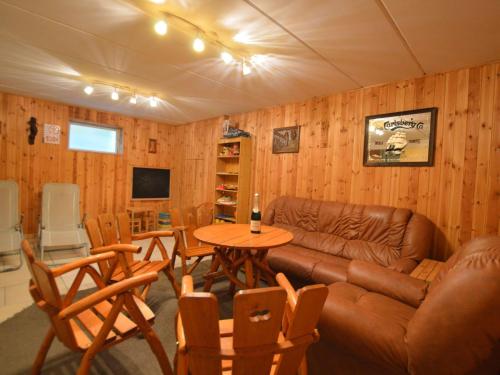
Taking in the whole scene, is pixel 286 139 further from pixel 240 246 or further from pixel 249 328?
pixel 249 328

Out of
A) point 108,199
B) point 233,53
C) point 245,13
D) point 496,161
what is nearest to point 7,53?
point 233,53

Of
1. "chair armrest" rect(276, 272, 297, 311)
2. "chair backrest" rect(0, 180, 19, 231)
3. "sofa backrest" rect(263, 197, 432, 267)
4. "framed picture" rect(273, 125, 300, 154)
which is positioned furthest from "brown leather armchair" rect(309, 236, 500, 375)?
"chair backrest" rect(0, 180, 19, 231)

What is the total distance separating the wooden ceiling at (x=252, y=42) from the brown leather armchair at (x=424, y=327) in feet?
5.06

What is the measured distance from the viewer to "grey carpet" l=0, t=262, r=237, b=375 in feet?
5.30

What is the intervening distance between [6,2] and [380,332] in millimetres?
3162

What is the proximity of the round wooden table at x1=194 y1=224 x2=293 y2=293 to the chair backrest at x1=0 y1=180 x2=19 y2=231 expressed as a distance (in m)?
2.99

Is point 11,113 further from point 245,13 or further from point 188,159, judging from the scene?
point 245,13

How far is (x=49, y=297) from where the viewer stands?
1.24 meters

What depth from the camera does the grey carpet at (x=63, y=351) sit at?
5.30 ft

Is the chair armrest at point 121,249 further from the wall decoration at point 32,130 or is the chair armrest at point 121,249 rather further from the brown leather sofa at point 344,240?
the wall decoration at point 32,130

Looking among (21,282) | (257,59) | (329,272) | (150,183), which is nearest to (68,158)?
(150,183)

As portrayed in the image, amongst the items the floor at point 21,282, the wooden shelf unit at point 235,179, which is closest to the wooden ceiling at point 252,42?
the wooden shelf unit at point 235,179

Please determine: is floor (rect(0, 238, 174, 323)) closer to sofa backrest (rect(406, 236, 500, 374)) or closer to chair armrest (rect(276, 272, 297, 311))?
chair armrest (rect(276, 272, 297, 311))

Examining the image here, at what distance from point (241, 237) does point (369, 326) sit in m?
1.20
